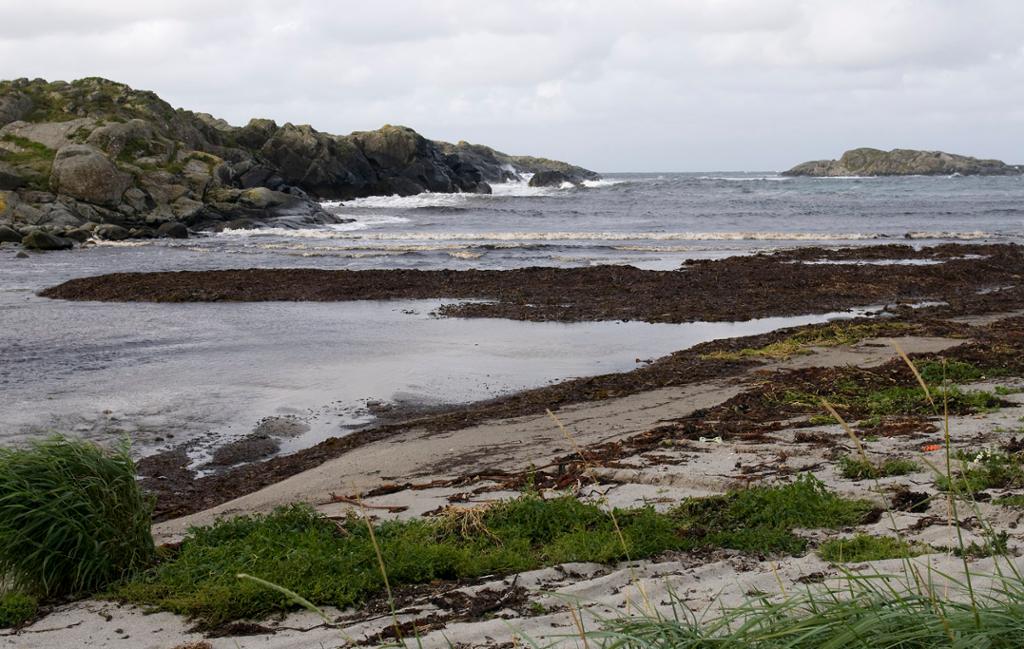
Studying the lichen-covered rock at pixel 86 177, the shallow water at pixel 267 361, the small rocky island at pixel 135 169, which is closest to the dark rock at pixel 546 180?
the small rocky island at pixel 135 169

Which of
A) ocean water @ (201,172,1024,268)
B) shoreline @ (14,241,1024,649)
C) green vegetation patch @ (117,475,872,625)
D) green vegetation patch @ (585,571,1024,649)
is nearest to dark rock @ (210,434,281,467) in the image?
shoreline @ (14,241,1024,649)

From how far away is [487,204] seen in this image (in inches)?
2525

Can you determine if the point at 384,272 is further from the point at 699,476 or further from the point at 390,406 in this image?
the point at 699,476

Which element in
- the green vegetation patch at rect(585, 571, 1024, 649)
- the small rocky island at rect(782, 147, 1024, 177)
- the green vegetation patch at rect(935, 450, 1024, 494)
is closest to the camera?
the green vegetation patch at rect(585, 571, 1024, 649)

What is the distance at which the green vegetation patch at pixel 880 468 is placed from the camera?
5.80 metres

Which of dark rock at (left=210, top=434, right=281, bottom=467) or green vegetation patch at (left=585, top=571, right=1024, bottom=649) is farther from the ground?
green vegetation patch at (left=585, top=571, right=1024, bottom=649)

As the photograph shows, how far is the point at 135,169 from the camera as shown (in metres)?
42.3

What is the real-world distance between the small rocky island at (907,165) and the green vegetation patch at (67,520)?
128462mm

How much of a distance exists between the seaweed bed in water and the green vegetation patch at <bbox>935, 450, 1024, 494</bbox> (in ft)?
15.0

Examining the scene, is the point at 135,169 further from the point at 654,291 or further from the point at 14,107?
the point at 654,291

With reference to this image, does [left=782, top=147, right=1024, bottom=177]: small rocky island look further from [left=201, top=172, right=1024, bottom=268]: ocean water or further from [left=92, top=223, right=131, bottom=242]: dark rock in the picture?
[left=92, top=223, right=131, bottom=242]: dark rock

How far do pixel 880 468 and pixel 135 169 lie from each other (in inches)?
1652

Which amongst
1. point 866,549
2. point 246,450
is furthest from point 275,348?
point 866,549

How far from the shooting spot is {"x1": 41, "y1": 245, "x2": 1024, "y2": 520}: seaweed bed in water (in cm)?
1105
